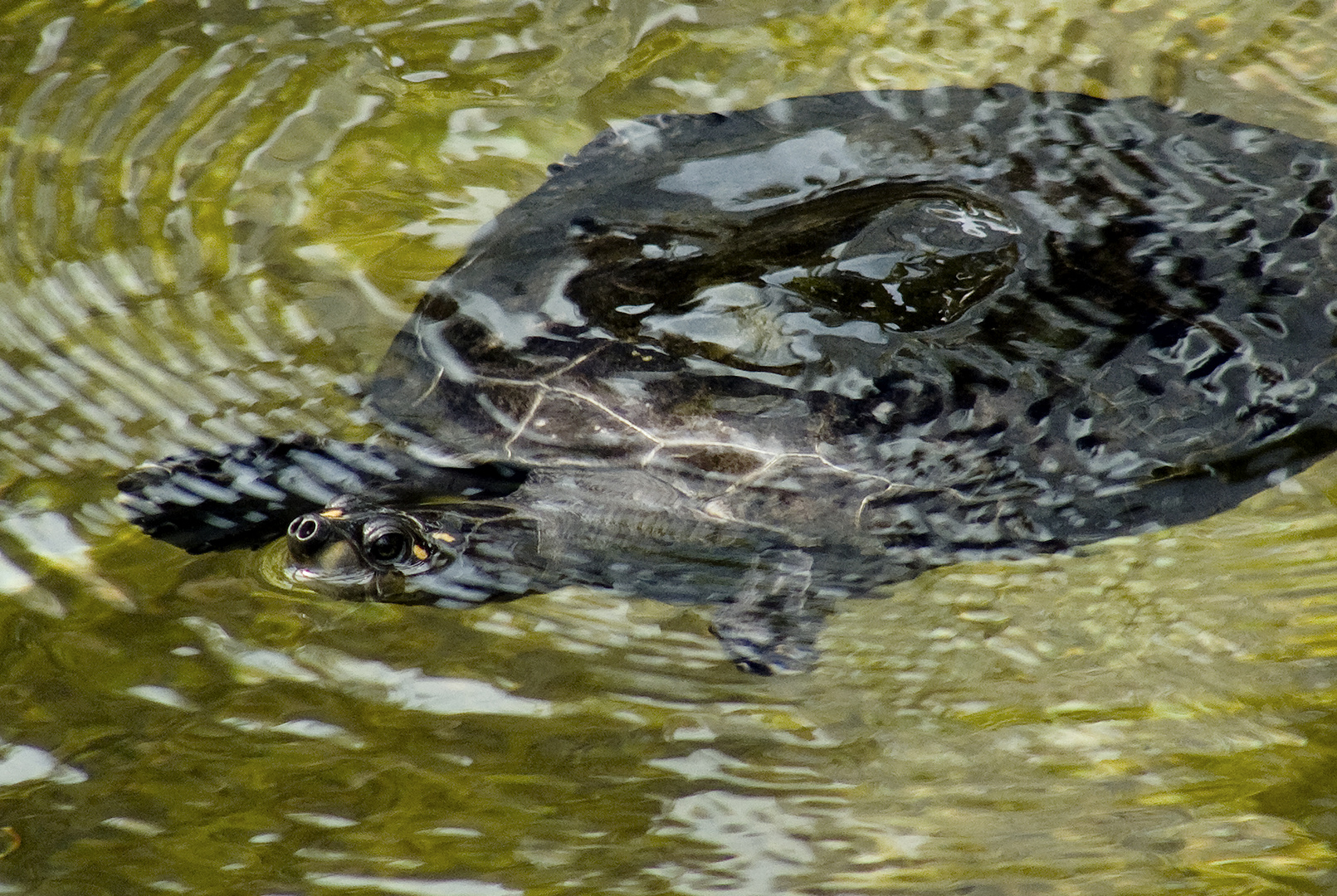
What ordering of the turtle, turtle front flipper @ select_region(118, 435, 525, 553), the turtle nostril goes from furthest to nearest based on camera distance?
turtle front flipper @ select_region(118, 435, 525, 553) → the turtle → the turtle nostril

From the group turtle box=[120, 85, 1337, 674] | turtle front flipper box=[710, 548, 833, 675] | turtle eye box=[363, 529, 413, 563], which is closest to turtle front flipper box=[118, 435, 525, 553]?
turtle box=[120, 85, 1337, 674]

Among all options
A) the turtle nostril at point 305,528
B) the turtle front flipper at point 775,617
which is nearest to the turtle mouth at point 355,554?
the turtle nostril at point 305,528

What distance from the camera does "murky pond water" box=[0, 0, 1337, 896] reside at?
209 centimetres

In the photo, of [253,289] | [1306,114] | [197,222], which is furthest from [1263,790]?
[197,222]

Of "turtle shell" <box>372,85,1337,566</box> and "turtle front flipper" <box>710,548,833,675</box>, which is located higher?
"turtle shell" <box>372,85,1337,566</box>

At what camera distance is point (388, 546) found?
93.4 inches

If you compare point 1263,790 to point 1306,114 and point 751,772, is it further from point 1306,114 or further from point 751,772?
point 1306,114

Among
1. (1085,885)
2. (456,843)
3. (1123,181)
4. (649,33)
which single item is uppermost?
(649,33)

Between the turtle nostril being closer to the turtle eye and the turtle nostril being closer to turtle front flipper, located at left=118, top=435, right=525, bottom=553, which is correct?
the turtle eye

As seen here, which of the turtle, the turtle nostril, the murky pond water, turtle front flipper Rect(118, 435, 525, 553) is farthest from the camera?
turtle front flipper Rect(118, 435, 525, 553)

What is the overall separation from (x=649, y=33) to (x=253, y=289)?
176cm

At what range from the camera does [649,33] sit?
13.2 ft

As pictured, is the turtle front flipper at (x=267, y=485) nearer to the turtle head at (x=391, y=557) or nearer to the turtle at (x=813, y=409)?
the turtle at (x=813, y=409)

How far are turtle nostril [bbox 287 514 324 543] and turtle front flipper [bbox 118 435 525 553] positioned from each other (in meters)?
0.27
